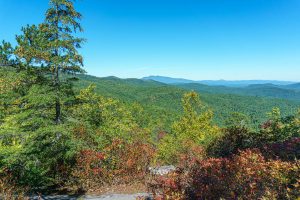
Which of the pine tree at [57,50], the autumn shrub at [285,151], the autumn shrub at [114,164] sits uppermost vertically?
the pine tree at [57,50]

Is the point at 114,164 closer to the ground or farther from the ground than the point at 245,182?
closer to the ground

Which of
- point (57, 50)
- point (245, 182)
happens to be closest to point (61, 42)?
point (57, 50)

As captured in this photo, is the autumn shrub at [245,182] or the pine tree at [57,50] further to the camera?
the pine tree at [57,50]

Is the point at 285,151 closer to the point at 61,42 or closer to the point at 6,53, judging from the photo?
the point at 61,42

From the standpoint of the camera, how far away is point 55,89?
9.77 m

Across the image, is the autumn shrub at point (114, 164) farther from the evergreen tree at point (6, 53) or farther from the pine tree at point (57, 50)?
the evergreen tree at point (6, 53)

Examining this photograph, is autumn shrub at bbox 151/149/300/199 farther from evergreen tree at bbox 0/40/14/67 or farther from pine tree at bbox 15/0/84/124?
evergreen tree at bbox 0/40/14/67

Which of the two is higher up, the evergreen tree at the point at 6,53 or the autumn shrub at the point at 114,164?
the evergreen tree at the point at 6,53

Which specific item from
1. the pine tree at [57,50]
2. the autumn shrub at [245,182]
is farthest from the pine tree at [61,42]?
the autumn shrub at [245,182]

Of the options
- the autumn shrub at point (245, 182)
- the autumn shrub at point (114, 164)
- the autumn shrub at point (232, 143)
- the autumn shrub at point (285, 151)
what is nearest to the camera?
the autumn shrub at point (245, 182)

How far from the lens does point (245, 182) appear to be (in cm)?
475

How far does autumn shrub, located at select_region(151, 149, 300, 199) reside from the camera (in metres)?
4.29

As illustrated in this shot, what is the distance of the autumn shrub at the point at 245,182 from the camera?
4286mm

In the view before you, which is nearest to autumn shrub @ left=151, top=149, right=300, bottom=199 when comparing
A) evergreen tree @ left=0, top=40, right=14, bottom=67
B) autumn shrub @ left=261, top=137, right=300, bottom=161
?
autumn shrub @ left=261, top=137, right=300, bottom=161
